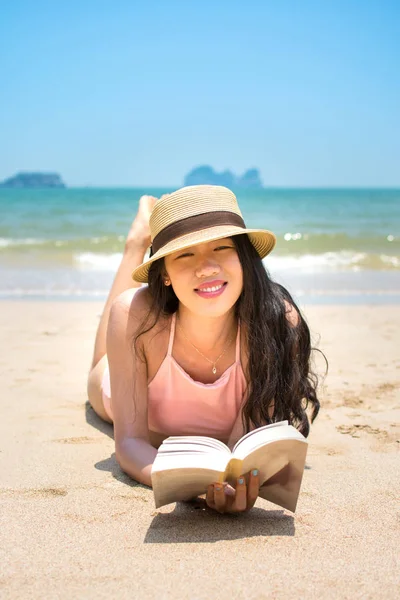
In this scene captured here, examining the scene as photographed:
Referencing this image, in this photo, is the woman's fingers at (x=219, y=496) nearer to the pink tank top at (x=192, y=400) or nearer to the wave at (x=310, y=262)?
the pink tank top at (x=192, y=400)

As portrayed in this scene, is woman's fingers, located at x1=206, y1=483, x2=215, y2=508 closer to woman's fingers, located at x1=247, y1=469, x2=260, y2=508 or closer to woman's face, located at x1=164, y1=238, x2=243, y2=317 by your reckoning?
woman's fingers, located at x1=247, y1=469, x2=260, y2=508

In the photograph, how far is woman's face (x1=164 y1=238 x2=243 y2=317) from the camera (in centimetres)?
263

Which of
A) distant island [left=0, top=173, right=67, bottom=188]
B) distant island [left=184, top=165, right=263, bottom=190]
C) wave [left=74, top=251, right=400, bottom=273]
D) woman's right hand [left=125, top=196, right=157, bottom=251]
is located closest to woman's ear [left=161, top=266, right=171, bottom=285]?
woman's right hand [left=125, top=196, right=157, bottom=251]

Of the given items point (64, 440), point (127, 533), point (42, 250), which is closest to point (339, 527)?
point (127, 533)

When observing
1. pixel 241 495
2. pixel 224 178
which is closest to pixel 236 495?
pixel 241 495

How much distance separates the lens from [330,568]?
6.69 feet

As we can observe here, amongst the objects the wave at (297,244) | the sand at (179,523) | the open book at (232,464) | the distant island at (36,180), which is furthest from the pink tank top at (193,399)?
the distant island at (36,180)

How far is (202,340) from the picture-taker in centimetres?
301

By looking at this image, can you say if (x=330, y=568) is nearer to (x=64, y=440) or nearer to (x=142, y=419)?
(x=142, y=419)

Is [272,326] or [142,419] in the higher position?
[272,326]

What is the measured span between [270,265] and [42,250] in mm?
4754

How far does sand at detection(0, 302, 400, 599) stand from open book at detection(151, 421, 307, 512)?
0.40 ft

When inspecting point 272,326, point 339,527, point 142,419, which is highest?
point 272,326

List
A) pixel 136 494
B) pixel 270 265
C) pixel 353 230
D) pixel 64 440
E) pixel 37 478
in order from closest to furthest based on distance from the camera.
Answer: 1. pixel 136 494
2. pixel 37 478
3. pixel 64 440
4. pixel 270 265
5. pixel 353 230
